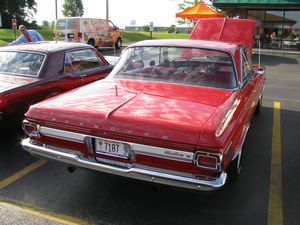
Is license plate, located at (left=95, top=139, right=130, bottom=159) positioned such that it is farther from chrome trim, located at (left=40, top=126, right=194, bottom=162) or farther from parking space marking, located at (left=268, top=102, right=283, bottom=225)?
parking space marking, located at (left=268, top=102, right=283, bottom=225)

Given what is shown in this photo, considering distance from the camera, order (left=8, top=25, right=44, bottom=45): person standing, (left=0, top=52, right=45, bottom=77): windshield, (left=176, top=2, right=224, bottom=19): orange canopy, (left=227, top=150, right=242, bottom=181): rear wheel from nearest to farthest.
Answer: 1. (left=227, top=150, right=242, bottom=181): rear wheel
2. (left=0, top=52, right=45, bottom=77): windshield
3. (left=8, top=25, right=44, bottom=45): person standing
4. (left=176, top=2, right=224, bottom=19): orange canopy

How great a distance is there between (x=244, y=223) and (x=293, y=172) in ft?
4.72

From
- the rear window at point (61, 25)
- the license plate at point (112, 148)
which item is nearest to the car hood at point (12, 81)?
the license plate at point (112, 148)

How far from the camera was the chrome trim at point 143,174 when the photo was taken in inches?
115

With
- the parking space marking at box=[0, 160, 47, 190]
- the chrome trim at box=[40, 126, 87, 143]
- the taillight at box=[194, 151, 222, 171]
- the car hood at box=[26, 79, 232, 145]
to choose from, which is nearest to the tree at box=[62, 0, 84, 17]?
the parking space marking at box=[0, 160, 47, 190]

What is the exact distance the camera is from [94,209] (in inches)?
137

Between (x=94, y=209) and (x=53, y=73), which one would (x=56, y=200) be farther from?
(x=53, y=73)

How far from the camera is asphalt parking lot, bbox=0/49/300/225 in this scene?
3324 millimetres

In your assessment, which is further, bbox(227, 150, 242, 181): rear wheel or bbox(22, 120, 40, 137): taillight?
bbox(227, 150, 242, 181): rear wheel

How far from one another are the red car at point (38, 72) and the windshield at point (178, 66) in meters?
1.32

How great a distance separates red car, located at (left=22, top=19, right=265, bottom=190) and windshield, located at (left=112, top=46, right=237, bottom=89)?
12 millimetres

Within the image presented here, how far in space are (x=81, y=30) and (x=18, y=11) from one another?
1066 inches

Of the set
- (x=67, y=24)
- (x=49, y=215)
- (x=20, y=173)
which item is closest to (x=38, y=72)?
(x=20, y=173)

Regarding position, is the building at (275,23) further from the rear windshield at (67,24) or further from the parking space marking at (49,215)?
the parking space marking at (49,215)
